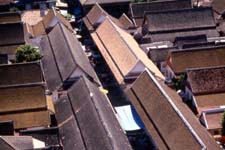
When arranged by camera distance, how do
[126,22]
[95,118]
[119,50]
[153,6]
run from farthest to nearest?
[153,6] → [126,22] → [119,50] → [95,118]

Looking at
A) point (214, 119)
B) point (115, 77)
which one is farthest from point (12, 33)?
point (214, 119)

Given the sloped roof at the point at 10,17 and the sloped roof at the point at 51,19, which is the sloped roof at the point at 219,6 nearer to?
the sloped roof at the point at 51,19

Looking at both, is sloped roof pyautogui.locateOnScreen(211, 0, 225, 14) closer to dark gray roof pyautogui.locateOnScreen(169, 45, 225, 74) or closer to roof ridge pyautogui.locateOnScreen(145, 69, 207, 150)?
dark gray roof pyautogui.locateOnScreen(169, 45, 225, 74)

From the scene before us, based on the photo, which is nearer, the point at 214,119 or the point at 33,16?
the point at 214,119

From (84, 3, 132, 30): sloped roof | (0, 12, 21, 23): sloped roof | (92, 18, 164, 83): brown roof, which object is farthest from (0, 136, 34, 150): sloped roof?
(0, 12, 21, 23): sloped roof

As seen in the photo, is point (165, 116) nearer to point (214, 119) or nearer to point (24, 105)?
point (214, 119)

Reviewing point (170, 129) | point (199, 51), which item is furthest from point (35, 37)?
point (170, 129)

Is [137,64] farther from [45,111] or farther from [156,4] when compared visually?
[156,4]

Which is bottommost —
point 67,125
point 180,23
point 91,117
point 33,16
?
point 91,117
